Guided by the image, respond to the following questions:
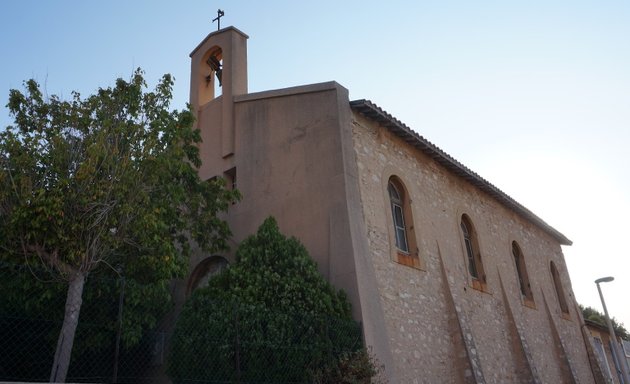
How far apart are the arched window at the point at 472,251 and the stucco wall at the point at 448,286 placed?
21 cm

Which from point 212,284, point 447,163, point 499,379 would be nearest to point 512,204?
point 447,163

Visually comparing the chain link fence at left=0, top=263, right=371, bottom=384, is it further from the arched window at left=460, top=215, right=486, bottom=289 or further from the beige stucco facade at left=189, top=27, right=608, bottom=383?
the arched window at left=460, top=215, right=486, bottom=289

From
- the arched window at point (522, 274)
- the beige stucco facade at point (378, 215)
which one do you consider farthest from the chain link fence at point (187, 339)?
the arched window at point (522, 274)

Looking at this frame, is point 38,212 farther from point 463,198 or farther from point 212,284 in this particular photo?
point 463,198

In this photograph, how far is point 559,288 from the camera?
1989cm

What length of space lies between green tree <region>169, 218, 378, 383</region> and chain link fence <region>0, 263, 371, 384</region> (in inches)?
0.6

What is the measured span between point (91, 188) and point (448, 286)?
7.85 metres

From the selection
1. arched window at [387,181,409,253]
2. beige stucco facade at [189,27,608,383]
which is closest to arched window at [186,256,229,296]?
beige stucco facade at [189,27,608,383]

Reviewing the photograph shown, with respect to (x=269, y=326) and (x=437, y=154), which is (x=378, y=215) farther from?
(x=269, y=326)

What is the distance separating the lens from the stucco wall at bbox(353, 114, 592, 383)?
34.6 feet

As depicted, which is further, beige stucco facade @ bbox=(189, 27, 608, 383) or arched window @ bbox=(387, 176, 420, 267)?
arched window @ bbox=(387, 176, 420, 267)

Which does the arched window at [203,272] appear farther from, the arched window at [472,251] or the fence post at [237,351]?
the arched window at [472,251]

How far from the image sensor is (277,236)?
952 centimetres

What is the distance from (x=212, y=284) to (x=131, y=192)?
2407 mm
